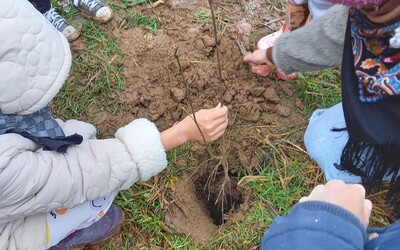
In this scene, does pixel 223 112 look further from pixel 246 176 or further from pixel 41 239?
pixel 41 239

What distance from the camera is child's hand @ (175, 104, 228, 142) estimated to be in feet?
5.23

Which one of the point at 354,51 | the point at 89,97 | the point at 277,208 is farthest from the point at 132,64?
the point at 354,51

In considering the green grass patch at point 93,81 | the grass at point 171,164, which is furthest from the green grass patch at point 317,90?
the green grass patch at point 93,81

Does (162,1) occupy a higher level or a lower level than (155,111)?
higher

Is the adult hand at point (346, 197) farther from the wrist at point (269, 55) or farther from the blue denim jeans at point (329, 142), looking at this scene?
the wrist at point (269, 55)

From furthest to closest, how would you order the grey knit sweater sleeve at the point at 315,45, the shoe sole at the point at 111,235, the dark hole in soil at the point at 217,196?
1. the dark hole in soil at the point at 217,196
2. the shoe sole at the point at 111,235
3. the grey knit sweater sleeve at the point at 315,45

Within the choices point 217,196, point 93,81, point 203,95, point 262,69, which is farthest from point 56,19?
point 217,196

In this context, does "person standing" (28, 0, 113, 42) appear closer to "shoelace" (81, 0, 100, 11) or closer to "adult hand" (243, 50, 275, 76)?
"shoelace" (81, 0, 100, 11)

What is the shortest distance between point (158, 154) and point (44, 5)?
3.31 feet

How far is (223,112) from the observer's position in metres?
1.60

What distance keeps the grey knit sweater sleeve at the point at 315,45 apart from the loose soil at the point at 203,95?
1.38ft

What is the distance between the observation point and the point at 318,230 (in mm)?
983

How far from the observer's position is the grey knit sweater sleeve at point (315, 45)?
1.48m

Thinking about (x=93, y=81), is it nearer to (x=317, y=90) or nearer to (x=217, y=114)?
(x=217, y=114)
